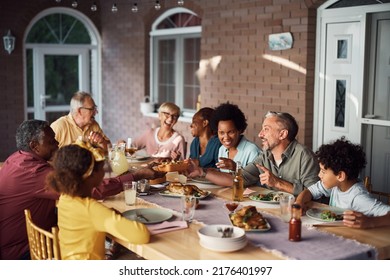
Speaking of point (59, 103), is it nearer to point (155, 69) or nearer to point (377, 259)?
point (155, 69)

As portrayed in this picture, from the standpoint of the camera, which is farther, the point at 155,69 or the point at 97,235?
the point at 155,69

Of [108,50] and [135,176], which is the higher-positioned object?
[108,50]

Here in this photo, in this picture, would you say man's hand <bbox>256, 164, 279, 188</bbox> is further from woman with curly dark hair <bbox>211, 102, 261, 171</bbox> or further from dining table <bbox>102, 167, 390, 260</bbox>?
woman with curly dark hair <bbox>211, 102, 261, 171</bbox>

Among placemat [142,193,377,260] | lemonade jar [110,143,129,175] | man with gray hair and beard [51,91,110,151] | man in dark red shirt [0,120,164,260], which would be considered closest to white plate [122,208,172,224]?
placemat [142,193,377,260]

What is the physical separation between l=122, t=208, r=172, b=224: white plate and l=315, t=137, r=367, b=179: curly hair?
798mm

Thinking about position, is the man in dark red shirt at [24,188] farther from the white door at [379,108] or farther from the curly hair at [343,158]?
the white door at [379,108]

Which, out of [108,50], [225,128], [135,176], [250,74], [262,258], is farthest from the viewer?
[108,50]

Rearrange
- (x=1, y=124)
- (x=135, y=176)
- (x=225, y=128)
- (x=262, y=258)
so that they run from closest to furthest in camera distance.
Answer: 1. (x=262, y=258)
2. (x=135, y=176)
3. (x=225, y=128)
4. (x=1, y=124)

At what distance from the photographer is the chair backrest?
232 centimetres

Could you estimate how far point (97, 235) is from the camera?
231cm

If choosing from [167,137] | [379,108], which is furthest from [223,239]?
[379,108]

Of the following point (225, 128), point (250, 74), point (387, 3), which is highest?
point (387, 3)

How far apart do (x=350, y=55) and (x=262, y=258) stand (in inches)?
137

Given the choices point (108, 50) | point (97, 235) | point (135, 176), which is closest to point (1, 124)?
point (108, 50)
